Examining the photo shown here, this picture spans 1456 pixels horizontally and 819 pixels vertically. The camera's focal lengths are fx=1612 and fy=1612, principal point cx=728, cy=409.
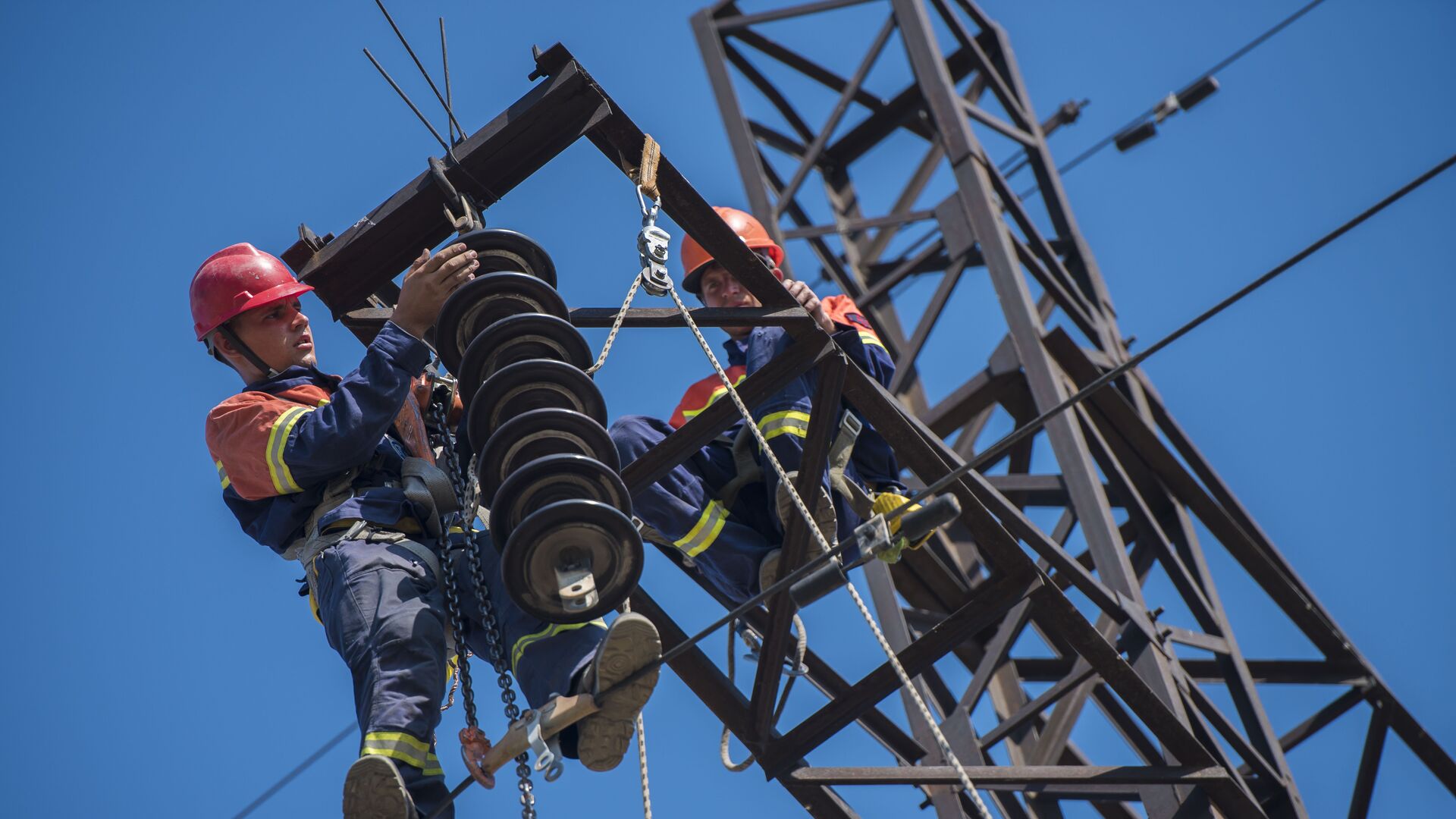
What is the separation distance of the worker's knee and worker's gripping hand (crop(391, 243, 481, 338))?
3.40ft

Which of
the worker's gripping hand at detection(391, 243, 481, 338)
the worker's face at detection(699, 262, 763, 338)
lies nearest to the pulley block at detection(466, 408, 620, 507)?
the worker's gripping hand at detection(391, 243, 481, 338)

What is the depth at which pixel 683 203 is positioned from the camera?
544cm

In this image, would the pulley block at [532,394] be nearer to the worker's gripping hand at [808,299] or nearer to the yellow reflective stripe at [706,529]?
the worker's gripping hand at [808,299]

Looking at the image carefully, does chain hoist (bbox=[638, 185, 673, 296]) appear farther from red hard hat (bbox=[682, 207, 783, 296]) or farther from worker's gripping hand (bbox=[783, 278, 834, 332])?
red hard hat (bbox=[682, 207, 783, 296])

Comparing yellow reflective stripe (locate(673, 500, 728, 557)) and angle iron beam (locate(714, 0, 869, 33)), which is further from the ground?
angle iron beam (locate(714, 0, 869, 33))

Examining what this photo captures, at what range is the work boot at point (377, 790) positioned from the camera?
14.4 feet

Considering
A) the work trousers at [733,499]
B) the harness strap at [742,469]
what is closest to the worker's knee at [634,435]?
the work trousers at [733,499]

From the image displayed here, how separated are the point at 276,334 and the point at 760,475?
187 centimetres

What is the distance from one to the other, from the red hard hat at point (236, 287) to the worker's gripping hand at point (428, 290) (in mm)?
781

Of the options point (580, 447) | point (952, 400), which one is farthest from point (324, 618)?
point (952, 400)

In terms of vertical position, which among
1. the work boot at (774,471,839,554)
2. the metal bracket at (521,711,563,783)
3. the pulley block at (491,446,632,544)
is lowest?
the metal bracket at (521,711,563,783)

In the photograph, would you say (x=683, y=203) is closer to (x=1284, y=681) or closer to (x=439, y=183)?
(x=439, y=183)

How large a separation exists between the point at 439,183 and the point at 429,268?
19.4 inches

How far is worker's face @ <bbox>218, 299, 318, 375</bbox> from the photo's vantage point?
18.7 feet
